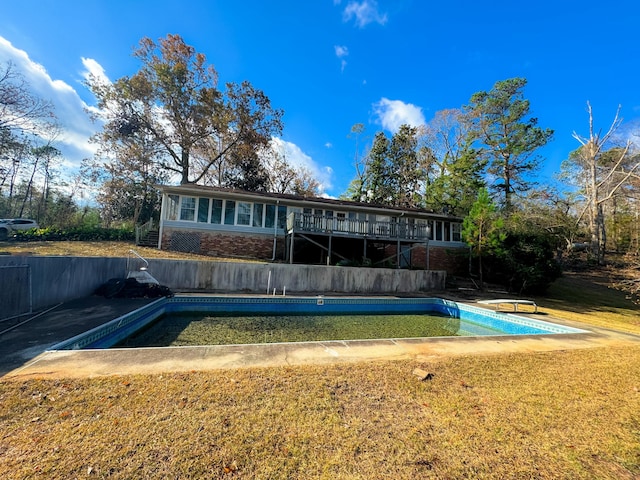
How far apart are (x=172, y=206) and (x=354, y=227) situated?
34.5 feet

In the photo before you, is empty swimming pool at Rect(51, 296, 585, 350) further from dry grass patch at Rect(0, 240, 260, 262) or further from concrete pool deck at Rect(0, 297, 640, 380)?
dry grass patch at Rect(0, 240, 260, 262)

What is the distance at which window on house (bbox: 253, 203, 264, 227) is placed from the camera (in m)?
16.5

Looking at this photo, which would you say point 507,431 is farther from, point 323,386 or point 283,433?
point 283,433

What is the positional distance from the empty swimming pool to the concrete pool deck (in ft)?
3.19

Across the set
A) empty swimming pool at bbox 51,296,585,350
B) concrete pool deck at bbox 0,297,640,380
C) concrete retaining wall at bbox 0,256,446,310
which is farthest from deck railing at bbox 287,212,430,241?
concrete pool deck at bbox 0,297,640,380

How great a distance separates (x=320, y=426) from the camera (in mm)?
2576

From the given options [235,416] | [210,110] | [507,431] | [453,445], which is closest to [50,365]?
[235,416]

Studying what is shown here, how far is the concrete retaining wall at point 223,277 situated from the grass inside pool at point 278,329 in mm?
2799

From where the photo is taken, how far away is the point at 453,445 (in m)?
2.39

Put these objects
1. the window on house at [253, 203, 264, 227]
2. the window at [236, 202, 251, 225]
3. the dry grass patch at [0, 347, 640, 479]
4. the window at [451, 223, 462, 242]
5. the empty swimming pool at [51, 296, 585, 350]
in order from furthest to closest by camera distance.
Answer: the window at [451, 223, 462, 242] < the window on house at [253, 203, 264, 227] < the window at [236, 202, 251, 225] < the empty swimming pool at [51, 296, 585, 350] < the dry grass patch at [0, 347, 640, 479]

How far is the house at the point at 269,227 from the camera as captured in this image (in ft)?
49.9

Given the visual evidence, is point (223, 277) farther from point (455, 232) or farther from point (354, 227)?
point (455, 232)

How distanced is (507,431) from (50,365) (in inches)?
221

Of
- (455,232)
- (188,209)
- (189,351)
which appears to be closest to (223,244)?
(188,209)
